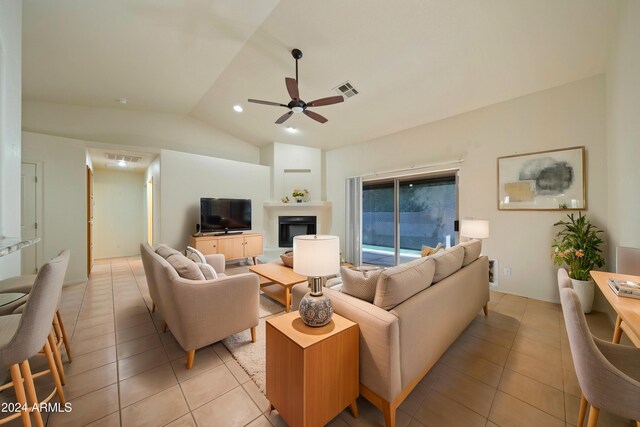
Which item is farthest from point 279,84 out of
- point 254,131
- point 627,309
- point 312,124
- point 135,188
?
point 135,188

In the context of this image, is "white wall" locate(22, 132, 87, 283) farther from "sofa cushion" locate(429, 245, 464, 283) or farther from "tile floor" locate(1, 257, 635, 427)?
"sofa cushion" locate(429, 245, 464, 283)

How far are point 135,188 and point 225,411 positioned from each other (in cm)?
737

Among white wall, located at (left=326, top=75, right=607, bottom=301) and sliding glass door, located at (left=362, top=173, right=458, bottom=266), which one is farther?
sliding glass door, located at (left=362, top=173, right=458, bottom=266)

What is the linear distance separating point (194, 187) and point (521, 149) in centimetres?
598

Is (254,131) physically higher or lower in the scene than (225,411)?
higher

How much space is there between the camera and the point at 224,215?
544 centimetres

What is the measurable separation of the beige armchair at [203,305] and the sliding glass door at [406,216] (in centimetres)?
361

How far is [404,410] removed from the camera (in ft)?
4.98

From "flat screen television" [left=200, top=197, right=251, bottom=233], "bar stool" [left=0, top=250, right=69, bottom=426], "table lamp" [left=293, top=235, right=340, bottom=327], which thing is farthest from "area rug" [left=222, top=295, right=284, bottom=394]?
"flat screen television" [left=200, top=197, right=251, bottom=233]

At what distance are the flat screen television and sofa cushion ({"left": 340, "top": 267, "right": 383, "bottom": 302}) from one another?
4.32 metres

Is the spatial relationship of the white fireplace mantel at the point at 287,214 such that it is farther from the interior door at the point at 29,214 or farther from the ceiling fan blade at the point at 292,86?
the interior door at the point at 29,214

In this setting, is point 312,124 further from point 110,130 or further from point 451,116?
point 110,130

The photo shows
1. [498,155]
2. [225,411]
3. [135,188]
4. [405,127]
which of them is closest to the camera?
[225,411]

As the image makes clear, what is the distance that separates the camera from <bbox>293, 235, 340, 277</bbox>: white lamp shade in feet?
4.93
